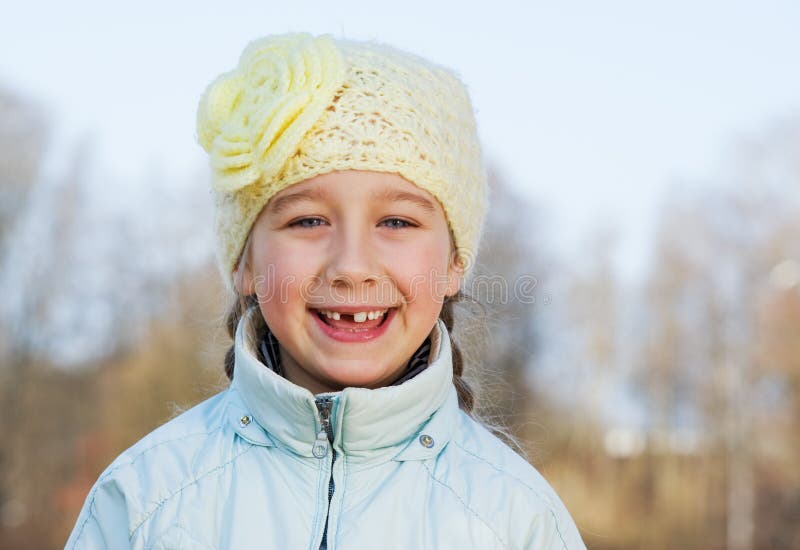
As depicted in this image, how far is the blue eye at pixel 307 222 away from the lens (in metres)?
2.42

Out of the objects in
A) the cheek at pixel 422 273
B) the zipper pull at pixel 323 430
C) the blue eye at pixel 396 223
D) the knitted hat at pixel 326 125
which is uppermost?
the knitted hat at pixel 326 125

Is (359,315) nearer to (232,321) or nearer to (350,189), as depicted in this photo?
(350,189)

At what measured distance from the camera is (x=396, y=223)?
248cm

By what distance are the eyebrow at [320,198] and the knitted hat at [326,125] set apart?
0.03 metres

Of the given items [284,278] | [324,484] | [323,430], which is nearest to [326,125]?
[284,278]

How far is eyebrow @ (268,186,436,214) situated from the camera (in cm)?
242

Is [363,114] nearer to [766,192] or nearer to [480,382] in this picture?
[480,382]

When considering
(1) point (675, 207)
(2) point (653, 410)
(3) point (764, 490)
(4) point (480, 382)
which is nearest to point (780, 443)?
(3) point (764, 490)

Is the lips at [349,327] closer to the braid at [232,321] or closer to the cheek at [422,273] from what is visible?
the cheek at [422,273]

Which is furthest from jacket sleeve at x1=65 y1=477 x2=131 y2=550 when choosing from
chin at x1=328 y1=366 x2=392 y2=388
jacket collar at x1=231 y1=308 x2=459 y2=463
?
chin at x1=328 y1=366 x2=392 y2=388

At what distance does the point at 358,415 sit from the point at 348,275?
13.4 inches

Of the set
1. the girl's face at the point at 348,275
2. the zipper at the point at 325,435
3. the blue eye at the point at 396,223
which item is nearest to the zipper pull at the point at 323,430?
the zipper at the point at 325,435

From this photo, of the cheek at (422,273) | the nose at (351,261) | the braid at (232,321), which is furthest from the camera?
the braid at (232,321)

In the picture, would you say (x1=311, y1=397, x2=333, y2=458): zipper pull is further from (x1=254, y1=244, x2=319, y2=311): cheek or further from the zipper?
(x1=254, y1=244, x2=319, y2=311): cheek
